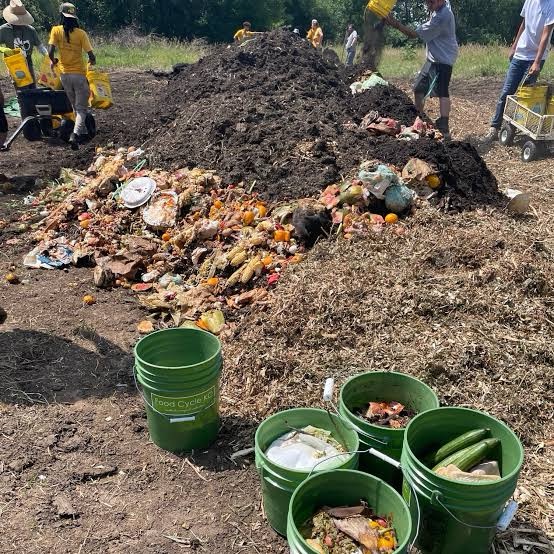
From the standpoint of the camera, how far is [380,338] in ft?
12.8

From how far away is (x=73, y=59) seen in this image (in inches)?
356

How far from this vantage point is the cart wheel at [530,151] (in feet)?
27.3

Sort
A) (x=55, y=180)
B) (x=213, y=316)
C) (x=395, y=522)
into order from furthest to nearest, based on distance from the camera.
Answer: (x=55, y=180) → (x=213, y=316) → (x=395, y=522)

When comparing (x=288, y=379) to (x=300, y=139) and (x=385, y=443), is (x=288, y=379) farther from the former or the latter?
(x=300, y=139)

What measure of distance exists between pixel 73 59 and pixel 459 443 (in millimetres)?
8716

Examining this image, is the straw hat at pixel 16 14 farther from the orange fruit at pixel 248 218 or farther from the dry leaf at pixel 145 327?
the dry leaf at pixel 145 327

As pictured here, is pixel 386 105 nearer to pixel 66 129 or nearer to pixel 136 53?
pixel 66 129

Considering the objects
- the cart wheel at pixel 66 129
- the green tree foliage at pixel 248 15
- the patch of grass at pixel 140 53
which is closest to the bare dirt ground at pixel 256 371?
the cart wheel at pixel 66 129

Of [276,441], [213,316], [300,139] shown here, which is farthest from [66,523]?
Result: [300,139]

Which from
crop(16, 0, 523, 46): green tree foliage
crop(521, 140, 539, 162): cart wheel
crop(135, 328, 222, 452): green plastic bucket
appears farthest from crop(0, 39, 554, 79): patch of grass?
crop(135, 328, 222, 452): green plastic bucket

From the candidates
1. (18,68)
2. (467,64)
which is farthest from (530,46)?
(467,64)

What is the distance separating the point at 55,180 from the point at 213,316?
464cm

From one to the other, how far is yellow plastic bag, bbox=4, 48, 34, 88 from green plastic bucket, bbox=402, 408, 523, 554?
9.73m

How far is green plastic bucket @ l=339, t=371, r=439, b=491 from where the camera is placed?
9.34 feet
